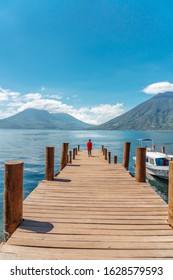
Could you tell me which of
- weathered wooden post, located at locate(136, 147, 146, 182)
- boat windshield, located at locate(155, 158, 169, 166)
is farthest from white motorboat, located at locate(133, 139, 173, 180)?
weathered wooden post, located at locate(136, 147, 146, 182)

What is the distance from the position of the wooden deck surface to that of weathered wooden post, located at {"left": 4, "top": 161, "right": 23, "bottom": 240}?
0.63 ft

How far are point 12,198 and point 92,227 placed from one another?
67.3 inches

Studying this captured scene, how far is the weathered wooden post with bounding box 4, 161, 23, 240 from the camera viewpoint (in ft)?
13.4

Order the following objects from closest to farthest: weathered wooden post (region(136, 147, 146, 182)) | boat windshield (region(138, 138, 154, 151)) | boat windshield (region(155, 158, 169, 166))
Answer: weathered wooden post (region(136, 147, 146, 182)) < boat windshield (region(155, 158, 169, 166)) < boat windshield (region(138, 138, 154, 151))

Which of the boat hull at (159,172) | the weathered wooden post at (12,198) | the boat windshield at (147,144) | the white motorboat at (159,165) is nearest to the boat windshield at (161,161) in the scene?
the white motorboat at (159,165)

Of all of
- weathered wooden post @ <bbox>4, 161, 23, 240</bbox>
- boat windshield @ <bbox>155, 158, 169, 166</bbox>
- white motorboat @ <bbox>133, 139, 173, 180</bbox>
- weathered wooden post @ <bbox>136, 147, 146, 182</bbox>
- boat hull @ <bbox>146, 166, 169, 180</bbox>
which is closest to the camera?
weathered wooden post @ <bbox>4, 161, 23, 240</bbox>

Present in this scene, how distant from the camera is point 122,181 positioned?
8.09 meters

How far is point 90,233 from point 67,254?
76cm

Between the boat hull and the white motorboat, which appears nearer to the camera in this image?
the boat hull

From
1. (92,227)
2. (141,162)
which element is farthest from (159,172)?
(92,227)

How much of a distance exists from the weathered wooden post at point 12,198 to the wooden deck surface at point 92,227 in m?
0.19

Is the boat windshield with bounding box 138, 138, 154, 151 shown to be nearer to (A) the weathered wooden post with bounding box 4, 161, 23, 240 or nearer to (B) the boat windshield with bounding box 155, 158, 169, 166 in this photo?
(B) the boat windshield with bounding box 155, 158, 169, 166

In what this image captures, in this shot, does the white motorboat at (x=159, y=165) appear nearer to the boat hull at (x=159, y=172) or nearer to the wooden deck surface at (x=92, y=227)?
the boat hull at (x=159, y=172)
